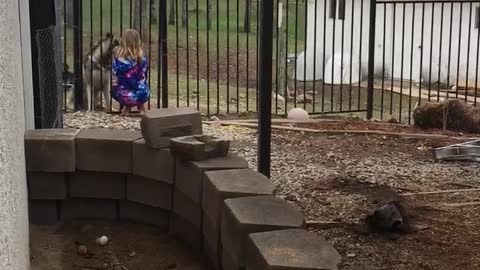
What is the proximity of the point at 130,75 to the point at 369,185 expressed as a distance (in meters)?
4.34

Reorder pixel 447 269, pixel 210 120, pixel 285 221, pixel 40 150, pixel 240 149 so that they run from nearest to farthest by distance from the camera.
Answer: pixel 285 221, pixel 447 269, pixel 40 150, pixel 240 149, pixel 210 120

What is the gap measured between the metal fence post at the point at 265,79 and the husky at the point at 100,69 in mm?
5091

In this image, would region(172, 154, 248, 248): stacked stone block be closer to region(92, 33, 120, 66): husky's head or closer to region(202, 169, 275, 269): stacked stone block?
region(202, 169, 275, 269): stacked stone block

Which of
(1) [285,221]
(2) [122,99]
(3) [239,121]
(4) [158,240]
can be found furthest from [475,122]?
(1) [285,221]

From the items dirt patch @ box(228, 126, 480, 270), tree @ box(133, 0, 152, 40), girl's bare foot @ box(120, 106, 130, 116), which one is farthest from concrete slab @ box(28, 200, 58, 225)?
tree @ box(133, 0, 152, 40)

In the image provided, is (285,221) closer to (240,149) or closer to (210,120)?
(240,149)

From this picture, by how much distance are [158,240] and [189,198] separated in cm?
50

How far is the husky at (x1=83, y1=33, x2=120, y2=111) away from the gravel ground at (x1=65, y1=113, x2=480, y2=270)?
128cm

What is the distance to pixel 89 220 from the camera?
221 inches

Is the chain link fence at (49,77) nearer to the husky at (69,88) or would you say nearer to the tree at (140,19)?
the husky at (69,88)

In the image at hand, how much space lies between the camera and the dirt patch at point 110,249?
190 inches

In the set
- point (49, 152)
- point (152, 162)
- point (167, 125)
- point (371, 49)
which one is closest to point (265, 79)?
point (167, 125)

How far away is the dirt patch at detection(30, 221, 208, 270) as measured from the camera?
4.82m

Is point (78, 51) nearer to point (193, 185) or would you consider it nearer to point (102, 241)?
point (102, 241)
